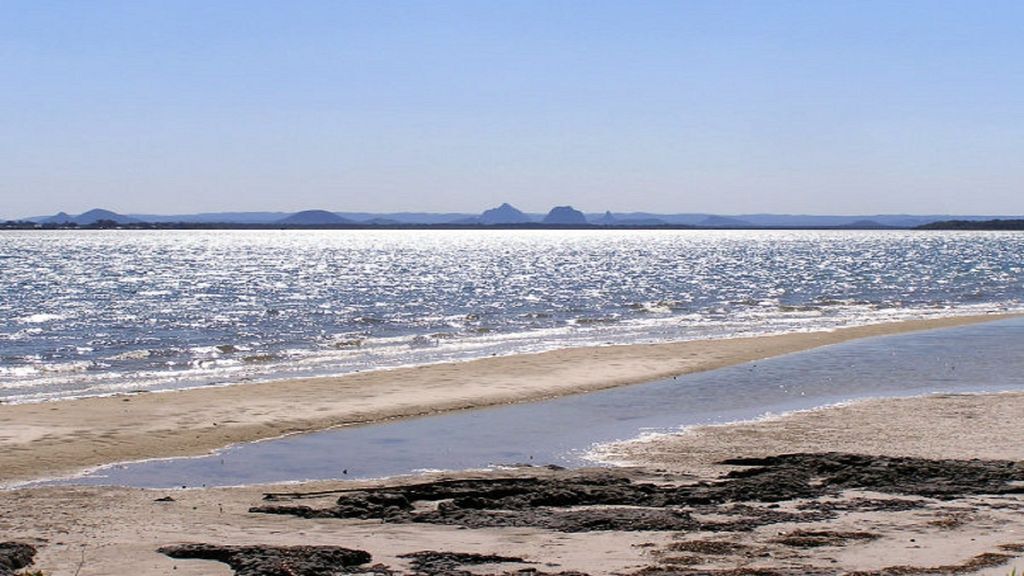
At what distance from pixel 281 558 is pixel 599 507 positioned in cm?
370

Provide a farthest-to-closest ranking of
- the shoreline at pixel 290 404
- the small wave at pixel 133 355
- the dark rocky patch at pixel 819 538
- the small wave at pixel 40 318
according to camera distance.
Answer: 1. the small wave at pixel 40 318
2. the small wave at pixel 133 355
3. the shoreline at pixel 290 404
4. the dark rocky patch at pixel 819 538

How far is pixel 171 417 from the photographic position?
2016 centimetres

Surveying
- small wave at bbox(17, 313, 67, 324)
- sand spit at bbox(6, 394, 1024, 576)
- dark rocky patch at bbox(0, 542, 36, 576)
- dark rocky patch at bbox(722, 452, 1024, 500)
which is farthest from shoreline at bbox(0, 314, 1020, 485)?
small wave at bbox(17, 313, 67, 324)

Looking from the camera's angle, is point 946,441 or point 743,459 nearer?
point 743,459

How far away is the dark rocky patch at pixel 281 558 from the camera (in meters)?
9.52

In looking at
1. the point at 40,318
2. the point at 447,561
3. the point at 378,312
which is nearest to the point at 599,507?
the point at 447,561

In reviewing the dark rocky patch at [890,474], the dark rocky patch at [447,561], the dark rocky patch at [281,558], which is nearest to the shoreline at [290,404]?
the dark rocky patch at [281,558]

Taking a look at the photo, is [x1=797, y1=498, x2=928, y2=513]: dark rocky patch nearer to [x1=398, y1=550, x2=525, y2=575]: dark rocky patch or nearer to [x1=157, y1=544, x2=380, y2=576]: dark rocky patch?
[x1=398, y1=550, x2=525, y2=575]: dark rocky patch

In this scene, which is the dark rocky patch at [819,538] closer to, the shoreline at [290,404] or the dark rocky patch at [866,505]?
the dark rocky patch at [866,505]

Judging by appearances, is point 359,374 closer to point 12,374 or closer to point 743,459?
point 12,374

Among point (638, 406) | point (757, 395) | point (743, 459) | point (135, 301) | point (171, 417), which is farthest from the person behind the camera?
point (135, 301)

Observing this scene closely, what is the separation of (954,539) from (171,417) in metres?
13.8

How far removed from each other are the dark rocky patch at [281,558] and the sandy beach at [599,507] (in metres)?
0.03

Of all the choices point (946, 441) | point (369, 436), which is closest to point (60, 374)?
point (369, 436)
